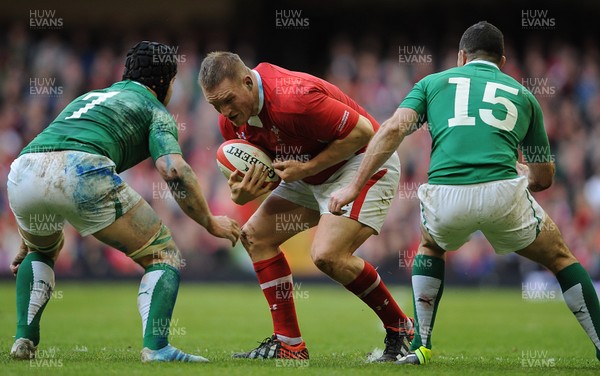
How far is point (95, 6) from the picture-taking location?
23.4 meters

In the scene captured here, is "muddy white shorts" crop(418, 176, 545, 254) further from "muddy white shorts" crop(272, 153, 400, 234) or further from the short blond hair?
the short blond hair

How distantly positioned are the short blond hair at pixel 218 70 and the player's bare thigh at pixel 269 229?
1281 mm

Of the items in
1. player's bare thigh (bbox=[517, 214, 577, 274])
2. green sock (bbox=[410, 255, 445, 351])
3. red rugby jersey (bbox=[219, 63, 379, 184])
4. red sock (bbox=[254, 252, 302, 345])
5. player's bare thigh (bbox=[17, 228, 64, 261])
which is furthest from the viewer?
red sock (bbox=[254, 252, 302, 345])

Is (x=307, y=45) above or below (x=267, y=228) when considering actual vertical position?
above

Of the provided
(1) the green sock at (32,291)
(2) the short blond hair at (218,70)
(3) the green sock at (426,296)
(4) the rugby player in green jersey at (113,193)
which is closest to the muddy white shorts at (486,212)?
(3) the green sock at (426,296)

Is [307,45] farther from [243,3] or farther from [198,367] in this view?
[198,367]

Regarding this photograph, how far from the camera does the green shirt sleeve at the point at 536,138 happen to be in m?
6.07

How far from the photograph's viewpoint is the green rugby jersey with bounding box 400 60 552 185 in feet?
19.1

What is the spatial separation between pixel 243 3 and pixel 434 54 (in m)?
A: 5.25

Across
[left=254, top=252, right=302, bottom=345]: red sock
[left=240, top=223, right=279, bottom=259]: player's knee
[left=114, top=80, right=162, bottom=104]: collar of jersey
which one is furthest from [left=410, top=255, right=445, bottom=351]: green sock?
[left=114, top=80, right=162, bottom=104]: collar of jersey

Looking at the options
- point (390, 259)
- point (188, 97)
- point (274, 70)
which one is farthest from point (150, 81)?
point (188, 97)

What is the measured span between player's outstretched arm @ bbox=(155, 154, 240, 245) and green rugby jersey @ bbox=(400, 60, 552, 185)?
61.2 inches

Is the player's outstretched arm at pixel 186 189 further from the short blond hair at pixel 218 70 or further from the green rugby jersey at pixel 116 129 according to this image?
the short blond hair at pixel 218 70

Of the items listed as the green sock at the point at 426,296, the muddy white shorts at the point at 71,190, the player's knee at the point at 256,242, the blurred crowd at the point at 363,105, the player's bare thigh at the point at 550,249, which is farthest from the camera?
the blurred crowd at the point at 363,105
